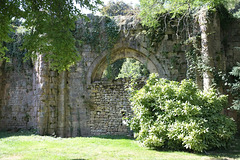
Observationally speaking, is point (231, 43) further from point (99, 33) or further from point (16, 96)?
point (16, 96)

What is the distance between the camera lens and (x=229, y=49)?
10148 millimetres

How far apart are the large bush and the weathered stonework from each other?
2.88 m

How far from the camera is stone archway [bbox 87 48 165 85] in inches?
410

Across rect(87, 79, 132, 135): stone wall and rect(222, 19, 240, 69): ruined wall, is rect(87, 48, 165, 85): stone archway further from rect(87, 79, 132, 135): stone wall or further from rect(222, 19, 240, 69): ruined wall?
rect(222, 19, 240, 69): ruined wall

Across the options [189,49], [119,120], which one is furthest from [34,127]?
[189,49]

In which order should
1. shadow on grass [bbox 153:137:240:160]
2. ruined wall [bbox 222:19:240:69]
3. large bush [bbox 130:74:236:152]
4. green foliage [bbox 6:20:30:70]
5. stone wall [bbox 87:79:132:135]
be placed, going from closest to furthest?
shadow on grass [bbox 153:137:240:160]
large bush [bbox 130:74:236:152]
ruined wall [bbox 222:19:240:69]
stone wall [bbox 87:79:132:135]
green foliage [bbox 6:20:30:70]

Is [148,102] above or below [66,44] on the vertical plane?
below

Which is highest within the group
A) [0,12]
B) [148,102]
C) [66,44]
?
[0,12]

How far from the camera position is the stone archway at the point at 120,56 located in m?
10.4

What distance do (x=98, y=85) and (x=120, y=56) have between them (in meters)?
1.68

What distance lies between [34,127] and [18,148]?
4.42 metres

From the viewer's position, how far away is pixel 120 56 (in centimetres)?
1089

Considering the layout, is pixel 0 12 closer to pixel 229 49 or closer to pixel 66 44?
pixel 66 44

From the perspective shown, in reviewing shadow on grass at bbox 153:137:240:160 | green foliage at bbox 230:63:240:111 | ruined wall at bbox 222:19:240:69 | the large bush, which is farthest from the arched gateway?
shadow on grass at bbox 153:137:240:160
